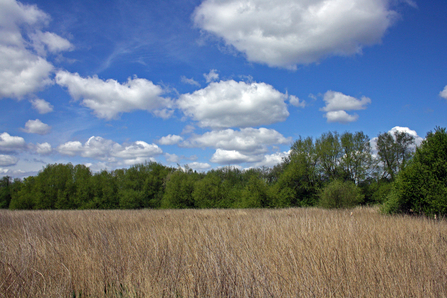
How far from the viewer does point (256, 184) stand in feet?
126

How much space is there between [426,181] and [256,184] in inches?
1070

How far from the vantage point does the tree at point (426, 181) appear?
37.4 ft

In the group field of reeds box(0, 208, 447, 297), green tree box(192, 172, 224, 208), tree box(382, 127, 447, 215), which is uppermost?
tree box(382, 127, 447, 215)

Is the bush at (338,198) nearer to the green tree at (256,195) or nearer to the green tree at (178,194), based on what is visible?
the green tree at (256,195)

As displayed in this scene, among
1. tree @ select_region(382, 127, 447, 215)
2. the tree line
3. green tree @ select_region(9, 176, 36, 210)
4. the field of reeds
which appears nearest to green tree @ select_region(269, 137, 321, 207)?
the tree line

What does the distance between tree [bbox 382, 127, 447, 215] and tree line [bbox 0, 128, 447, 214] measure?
721cm

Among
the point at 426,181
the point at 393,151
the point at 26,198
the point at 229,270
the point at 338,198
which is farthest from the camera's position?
the point at 26,198

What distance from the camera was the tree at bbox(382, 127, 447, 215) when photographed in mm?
11414

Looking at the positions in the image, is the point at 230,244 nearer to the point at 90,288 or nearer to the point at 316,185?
the point at 90,288

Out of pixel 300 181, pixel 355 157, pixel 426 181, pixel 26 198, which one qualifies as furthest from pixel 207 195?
pixel 426 181

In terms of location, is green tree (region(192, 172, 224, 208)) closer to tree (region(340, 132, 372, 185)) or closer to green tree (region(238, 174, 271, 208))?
green tree (region(238, 174, 271, 208))

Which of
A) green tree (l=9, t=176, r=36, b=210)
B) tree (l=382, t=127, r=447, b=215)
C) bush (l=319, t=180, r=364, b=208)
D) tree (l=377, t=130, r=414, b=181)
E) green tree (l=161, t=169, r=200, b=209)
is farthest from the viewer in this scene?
green tree (l=9, t=176, r=36, b=210)

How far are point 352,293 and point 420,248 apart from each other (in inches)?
116

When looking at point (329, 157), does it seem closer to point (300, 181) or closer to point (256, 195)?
point (300, 181)
